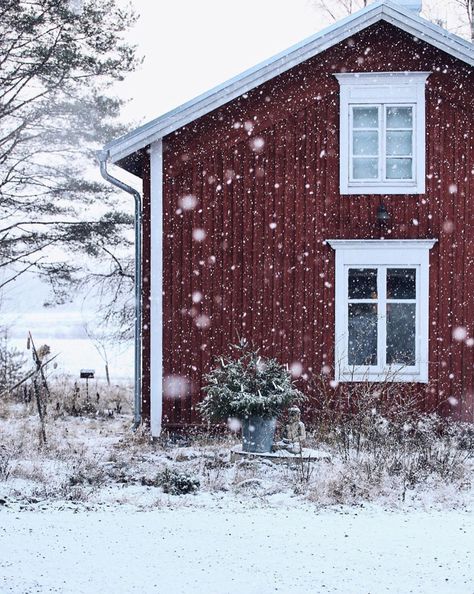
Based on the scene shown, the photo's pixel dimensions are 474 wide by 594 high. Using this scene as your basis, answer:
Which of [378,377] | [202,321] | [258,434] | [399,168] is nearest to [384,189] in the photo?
[399,168]

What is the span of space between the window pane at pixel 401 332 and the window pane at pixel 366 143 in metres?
2.36

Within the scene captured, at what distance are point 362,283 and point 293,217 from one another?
1.45 meters

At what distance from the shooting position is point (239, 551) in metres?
6.49

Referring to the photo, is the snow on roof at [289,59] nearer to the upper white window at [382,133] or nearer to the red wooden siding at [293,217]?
the red wooden siding at [293,217]

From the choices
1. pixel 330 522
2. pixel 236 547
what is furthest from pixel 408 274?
pixel 236 547

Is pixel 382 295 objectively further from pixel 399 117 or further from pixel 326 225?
pixel 399 117

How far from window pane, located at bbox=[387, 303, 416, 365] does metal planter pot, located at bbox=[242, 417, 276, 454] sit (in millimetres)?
2943

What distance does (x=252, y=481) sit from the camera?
8.91m

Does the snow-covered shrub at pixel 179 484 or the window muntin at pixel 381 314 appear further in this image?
the window muntin at pixel 381 314

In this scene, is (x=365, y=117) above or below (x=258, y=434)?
above

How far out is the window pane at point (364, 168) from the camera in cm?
1254

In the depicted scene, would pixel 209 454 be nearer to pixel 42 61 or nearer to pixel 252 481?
pixel 252 481

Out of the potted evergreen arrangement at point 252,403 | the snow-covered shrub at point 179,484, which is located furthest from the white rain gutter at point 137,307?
the snow-covered shrub at point 179,484

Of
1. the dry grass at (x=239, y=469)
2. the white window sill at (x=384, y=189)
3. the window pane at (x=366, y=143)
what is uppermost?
the window pane at (x=366, y=143)
